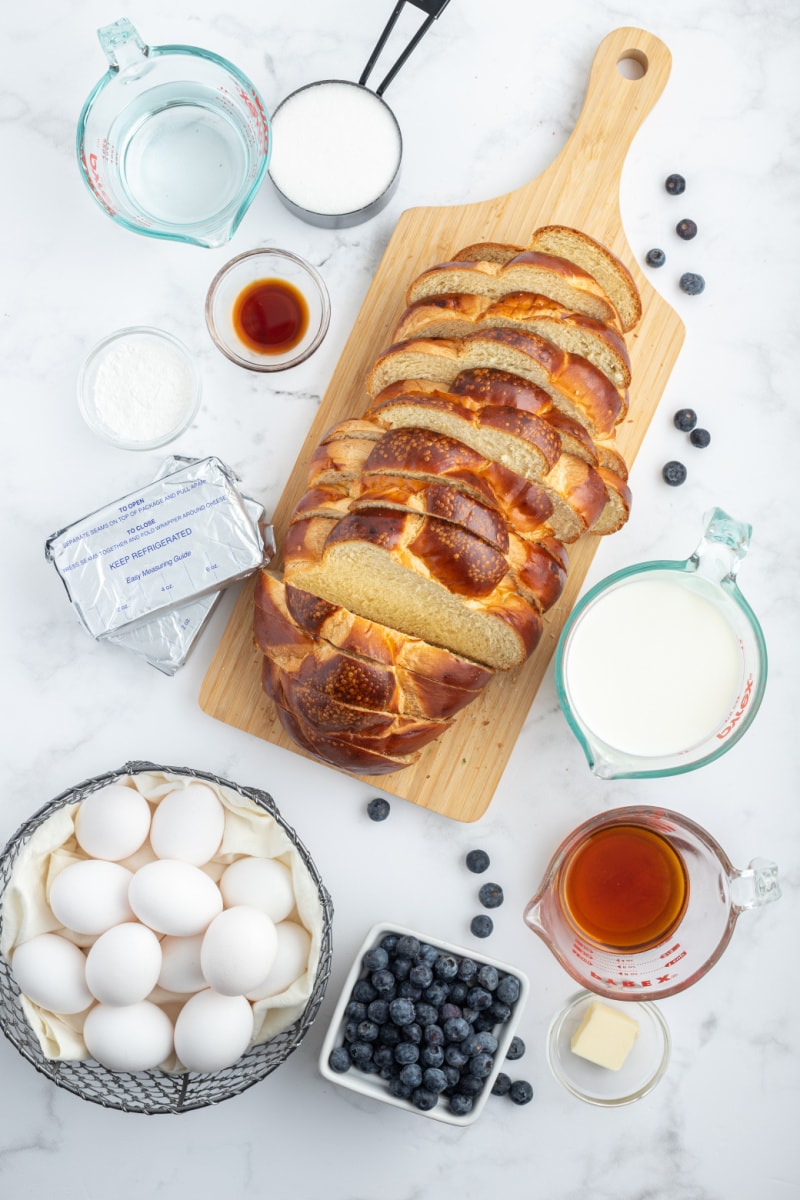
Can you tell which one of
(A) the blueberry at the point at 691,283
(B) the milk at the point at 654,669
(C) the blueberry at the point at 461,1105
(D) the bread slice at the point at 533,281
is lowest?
(C) the blueberry at the point at 461,1105

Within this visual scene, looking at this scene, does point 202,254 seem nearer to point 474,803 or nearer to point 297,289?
point 297,289

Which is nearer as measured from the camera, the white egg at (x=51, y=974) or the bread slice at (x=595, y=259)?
the white egg at (x=51, y=974)

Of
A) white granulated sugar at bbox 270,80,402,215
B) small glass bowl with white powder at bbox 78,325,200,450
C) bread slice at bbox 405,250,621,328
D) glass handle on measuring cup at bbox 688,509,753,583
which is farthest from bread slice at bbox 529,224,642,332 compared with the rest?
small glass bowl with white powder at bbox 78,325,200,450

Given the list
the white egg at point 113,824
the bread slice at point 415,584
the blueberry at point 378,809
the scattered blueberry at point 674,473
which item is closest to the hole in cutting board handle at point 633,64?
the scattered blueberry at point 674,473

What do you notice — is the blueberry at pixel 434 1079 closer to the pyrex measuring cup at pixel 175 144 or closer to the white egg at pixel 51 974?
the white egg at pixel 51 974

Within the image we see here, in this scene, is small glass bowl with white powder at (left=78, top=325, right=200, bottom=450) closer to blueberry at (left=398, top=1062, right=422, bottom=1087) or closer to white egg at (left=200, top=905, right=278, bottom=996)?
white egg at (left=200, top=905, right=278, bottom=996)

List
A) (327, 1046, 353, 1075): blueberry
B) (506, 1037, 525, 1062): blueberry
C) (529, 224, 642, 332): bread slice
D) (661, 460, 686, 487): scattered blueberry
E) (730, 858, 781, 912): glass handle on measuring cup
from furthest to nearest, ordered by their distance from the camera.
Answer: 1. (661, 460, 686, 487): scattered blueberry
2. (506, 1037, 525, 1062): blueberry
3. (529, 224, 642, 332): bread slice
4. (327, 1046, 353, 1075): blueberry
5. (730, 858, 781, 912): glass handle on measuring cup

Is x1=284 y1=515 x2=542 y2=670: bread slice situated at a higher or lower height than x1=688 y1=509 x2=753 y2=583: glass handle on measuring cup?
lower
